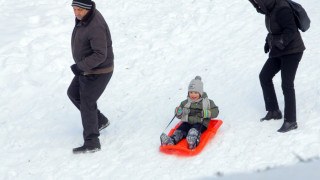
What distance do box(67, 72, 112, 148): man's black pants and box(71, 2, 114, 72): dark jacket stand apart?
0.18 meters

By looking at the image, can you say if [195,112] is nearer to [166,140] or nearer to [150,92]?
[166,140]

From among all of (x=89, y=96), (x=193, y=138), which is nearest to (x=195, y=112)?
(x=193, y=138)

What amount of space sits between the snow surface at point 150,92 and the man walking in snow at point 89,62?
44 centimetres

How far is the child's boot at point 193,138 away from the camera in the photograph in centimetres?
531

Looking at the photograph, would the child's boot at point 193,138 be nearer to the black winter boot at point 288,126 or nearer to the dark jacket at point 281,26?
the black winter boot at point 288,126

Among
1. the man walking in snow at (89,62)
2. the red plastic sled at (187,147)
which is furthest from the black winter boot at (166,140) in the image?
the man walking in snow at (89,62)

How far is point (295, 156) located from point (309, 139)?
0.41 m

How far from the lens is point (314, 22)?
931cm

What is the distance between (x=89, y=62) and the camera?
533cm

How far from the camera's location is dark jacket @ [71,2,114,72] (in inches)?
208

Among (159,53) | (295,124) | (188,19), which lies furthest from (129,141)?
(188,19)

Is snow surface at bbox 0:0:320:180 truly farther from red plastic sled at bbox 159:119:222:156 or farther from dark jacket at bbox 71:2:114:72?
dark jacket at bbox 71:2:114:72

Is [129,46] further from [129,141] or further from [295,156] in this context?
[295,156]

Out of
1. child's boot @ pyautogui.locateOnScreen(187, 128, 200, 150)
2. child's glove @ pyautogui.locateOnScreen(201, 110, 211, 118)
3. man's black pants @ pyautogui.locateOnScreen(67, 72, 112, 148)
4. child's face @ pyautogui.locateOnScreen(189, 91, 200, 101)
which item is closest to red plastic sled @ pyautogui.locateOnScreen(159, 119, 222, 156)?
child's boot @ pyautogui.locateOnScreen(187, 128, 200, 150)
